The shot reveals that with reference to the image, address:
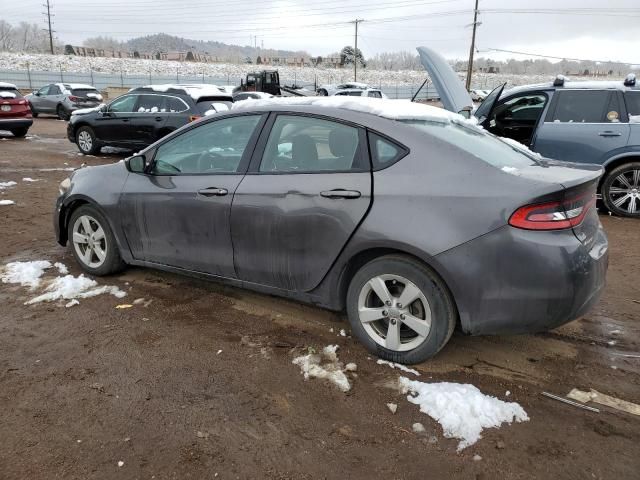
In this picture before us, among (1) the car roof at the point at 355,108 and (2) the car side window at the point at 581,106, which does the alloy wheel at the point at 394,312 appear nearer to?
(1) the car roof at the point at 355,108

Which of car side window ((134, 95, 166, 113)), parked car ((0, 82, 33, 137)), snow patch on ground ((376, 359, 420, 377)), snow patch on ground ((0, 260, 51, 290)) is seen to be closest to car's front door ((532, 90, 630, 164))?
snow patch on ground ((376, 359, 420, 377))

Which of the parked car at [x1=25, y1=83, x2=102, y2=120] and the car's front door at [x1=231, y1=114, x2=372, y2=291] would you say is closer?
the car's front door at [x1=231, y1=114, x2=372, y2=291]

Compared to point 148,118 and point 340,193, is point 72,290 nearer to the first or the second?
point 340,193

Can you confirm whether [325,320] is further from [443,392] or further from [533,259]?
[533,259]

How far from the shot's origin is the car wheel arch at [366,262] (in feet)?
9.66

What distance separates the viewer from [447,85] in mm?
8570

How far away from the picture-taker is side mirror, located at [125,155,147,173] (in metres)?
4.21

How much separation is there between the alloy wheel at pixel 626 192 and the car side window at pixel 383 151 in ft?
17.2

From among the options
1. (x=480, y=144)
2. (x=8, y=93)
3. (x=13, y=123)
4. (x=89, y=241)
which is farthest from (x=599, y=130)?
(x=13, y=123)

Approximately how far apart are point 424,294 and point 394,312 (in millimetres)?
239

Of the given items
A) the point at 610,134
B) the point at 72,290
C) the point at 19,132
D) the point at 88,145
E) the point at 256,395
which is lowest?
the point at 256,395

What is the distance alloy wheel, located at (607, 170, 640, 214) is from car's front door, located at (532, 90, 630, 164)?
38cm

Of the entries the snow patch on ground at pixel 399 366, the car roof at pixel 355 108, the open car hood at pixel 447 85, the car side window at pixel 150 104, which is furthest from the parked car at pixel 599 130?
the car side window at pixel 150 104

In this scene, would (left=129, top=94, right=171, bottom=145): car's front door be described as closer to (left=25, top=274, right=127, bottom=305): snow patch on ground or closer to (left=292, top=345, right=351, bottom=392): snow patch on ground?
(left=25, top=274, right=127, bottom=305): snow patch on ground
